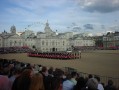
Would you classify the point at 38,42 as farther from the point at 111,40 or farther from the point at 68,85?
the point at 68,85

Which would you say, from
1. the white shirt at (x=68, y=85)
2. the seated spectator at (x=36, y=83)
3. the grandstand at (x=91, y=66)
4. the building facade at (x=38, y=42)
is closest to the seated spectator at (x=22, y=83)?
the seated spectator at (x=36, y=83)

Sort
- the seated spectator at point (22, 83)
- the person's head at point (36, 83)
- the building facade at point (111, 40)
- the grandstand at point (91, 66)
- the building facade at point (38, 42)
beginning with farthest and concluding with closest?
the building facade at point (111, 40) → the building facade at point (38, 42) → the grandstand at point (91, 66) → the seated spectator at point (22, 83) → the person's head at point (36, 83)

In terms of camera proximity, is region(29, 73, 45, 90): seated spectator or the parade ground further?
the parade ground

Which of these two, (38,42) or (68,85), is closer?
(68,85)

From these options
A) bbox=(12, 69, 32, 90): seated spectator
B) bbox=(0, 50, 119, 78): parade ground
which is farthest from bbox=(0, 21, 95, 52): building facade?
bbox=(12, 69, 32, 90): seated spectator

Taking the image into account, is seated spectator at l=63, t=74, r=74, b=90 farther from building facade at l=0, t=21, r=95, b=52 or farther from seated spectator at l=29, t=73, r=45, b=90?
building facade at l=0, t=21, r=95, b=52

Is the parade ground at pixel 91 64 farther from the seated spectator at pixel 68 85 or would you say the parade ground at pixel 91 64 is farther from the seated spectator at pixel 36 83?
the seated spectator at pixel 36 83

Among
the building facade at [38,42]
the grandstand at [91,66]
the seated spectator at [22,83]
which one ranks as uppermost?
the building facade at [38,42]

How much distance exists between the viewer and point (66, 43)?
12244 centimetres

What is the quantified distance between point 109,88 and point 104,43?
5602 inches

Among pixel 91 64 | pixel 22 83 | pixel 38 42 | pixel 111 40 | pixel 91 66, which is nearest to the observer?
pixel 22 83

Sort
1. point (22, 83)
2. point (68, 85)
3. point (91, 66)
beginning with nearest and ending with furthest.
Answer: point (22, 83)
point (68, 85)
point (91, 66)

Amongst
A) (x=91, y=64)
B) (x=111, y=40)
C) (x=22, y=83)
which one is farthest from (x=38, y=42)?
(x=22, y=83)

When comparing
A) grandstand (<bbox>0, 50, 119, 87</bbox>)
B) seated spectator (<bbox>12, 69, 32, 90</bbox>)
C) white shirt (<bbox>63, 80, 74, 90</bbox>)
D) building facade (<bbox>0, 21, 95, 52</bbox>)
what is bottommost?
grandstand (<bbox>0, 50, 119, 87</bbox>)
